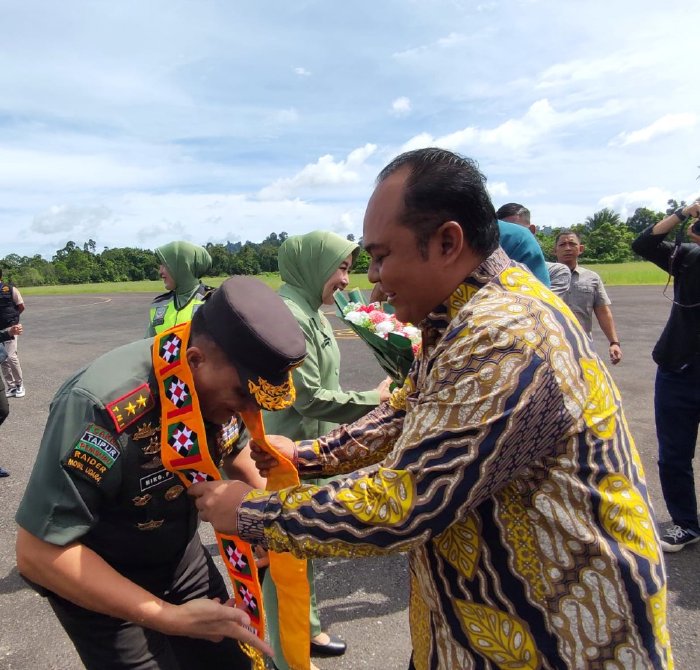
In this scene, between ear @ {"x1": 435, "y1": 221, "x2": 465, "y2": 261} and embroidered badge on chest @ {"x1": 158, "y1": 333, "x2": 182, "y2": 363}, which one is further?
embroidered badge on chest @ {"x1": 158, "y1": 333, "x2": 182, "y2": 363}

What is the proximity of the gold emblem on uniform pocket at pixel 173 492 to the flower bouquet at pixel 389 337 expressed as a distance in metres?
1.31

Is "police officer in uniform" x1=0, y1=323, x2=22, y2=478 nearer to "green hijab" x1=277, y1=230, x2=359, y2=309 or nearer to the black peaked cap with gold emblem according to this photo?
"green hijab" x1=277, y1=230, x2=359, y2=309

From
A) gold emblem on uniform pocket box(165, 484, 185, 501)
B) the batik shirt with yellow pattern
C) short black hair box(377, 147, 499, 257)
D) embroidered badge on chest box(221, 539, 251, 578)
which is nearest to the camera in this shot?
the batik shirt with yellow pattern

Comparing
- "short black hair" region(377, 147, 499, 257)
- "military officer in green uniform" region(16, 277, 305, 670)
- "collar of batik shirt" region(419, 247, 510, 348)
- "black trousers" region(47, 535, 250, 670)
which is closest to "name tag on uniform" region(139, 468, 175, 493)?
"military officer in green uniform" region(16, 277, 305, 670)

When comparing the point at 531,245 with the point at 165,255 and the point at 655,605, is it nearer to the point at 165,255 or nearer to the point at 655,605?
the point at 655,605

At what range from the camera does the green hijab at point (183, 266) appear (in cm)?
555

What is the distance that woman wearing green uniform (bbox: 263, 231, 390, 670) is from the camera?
305cm

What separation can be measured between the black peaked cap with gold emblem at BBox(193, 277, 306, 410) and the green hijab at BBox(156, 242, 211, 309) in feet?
12.9

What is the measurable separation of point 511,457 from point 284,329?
81 cm

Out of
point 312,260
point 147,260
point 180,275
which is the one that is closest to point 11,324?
point 180,275

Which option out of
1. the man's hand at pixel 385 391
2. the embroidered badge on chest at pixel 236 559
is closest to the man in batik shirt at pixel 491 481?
the embroidered badge on chest at pixel 236 559

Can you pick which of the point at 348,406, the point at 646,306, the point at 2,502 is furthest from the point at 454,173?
the point at 646,306

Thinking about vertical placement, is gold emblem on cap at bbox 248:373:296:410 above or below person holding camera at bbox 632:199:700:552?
above

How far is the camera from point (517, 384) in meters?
1.21
